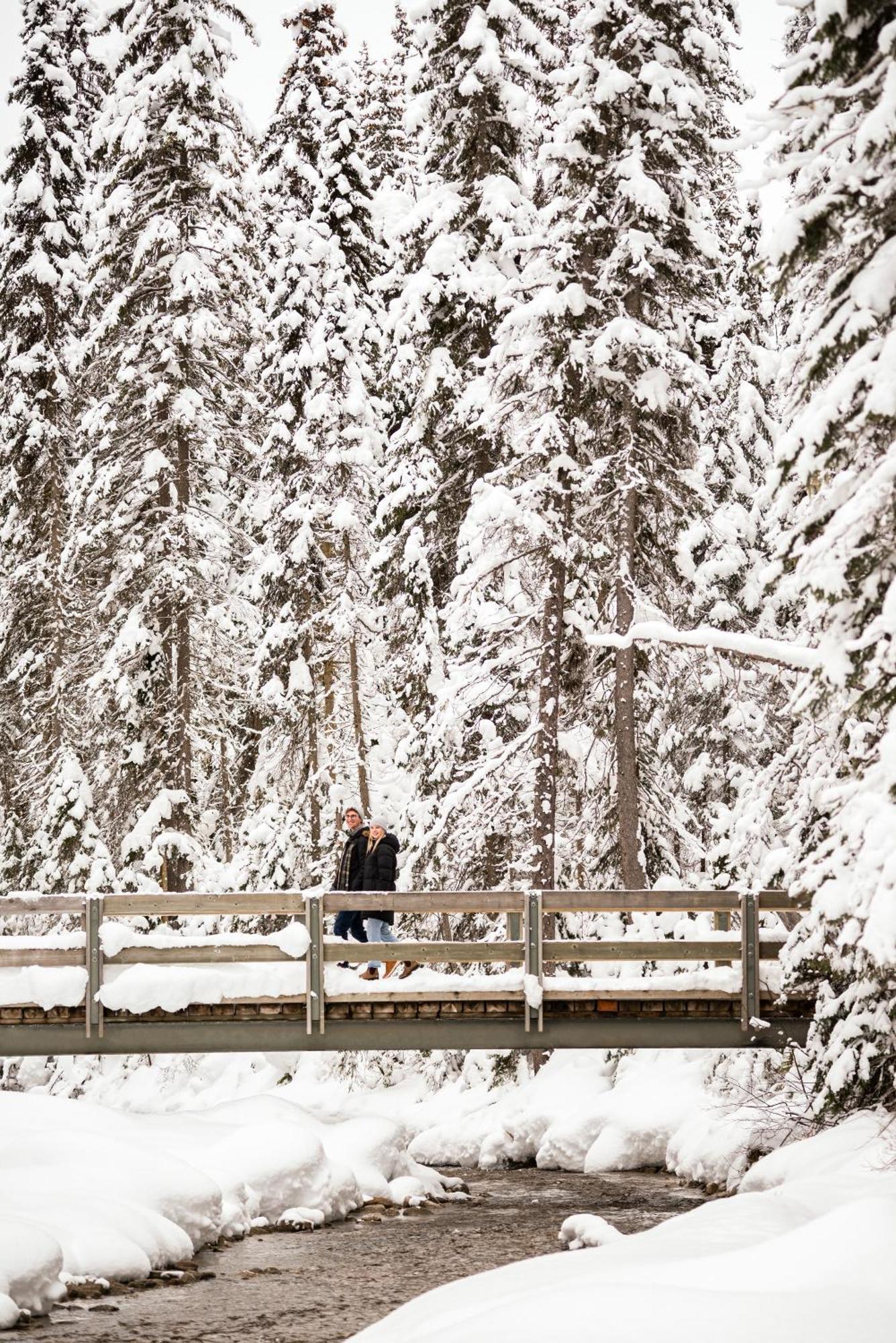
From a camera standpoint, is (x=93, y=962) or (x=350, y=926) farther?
(x=350, y=926)

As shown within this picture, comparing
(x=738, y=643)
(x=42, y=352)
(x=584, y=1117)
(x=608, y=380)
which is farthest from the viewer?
(x=42, y=352)

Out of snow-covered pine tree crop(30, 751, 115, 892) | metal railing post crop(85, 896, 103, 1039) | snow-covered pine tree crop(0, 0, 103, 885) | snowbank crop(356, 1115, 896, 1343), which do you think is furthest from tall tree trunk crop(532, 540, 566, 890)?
snow-covered pine tree crop(0, 0, 103, 885)

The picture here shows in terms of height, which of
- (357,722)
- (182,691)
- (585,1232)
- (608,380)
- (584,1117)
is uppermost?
(608,380)

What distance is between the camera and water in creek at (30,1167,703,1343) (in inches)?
416

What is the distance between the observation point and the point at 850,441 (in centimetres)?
900

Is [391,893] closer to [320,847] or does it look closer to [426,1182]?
[426,1182]

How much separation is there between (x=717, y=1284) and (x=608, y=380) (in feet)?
44.7

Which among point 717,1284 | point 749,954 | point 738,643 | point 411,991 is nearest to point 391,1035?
point 411,991

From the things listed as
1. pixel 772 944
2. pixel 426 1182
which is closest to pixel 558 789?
pixel 426 1182

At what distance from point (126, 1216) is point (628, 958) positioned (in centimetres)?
490

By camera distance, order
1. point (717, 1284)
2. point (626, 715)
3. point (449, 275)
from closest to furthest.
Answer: point (717, 1284) < point (626, 715) < point (449, 275)

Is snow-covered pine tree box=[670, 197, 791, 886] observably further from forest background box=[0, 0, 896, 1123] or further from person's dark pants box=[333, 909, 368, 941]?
person's dark pants box=[333, 909, 368, 941]

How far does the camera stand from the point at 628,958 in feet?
44.3

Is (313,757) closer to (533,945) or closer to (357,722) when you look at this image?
(357,722)
